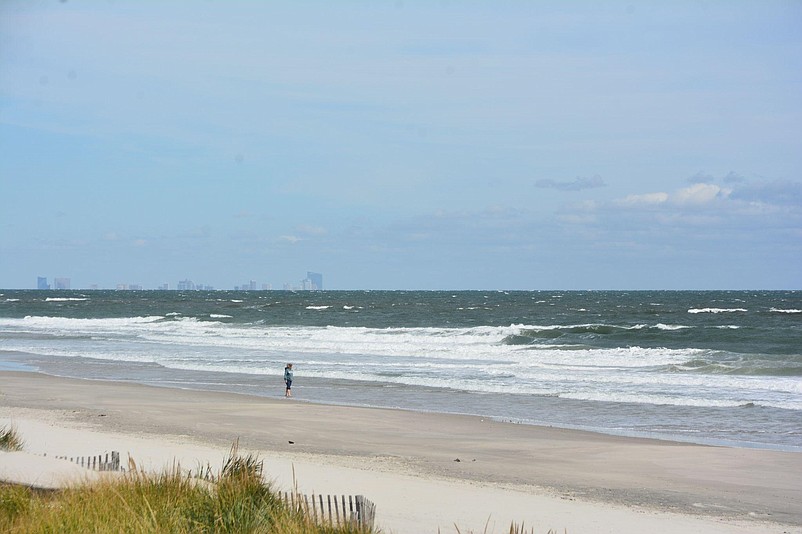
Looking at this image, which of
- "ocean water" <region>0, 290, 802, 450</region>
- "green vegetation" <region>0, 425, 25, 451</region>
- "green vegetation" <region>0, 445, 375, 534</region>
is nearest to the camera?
"green vegetation" <region>0, 445, 375, 534</region>

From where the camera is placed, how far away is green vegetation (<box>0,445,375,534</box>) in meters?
6.25

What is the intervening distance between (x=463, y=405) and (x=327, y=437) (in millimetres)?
5289

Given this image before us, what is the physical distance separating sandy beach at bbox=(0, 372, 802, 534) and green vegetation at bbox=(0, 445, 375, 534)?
4.16 ft

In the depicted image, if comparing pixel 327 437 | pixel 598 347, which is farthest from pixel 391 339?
pixel 327 437

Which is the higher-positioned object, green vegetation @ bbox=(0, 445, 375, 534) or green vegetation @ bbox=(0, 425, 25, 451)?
green vegetation @ bbox=(0, 445, 375, 534)

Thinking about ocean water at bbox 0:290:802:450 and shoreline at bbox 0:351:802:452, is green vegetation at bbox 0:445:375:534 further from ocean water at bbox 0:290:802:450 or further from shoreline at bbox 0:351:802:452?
ocean water at bbox 0:290:802:450

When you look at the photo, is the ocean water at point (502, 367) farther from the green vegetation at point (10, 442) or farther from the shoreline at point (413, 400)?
the green vegetation at point (10, 442)

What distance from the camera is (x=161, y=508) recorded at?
6.77 meters

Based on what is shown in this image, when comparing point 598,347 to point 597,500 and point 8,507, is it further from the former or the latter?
point 8,507

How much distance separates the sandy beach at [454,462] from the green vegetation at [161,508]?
1.27 metres

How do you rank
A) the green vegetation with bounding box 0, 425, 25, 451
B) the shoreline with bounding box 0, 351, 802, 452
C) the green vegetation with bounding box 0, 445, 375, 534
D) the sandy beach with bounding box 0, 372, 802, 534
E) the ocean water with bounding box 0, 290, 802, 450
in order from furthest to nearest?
the ocean water with bounding box 0, 290, 802, 450 → the shoreline with bounding box 0, 351, 802, 452 → the green vegetation with bounding box 0, 425, 25, 451 → the sandy beach with bounding box 0, 372, 802, 534 → the green vegetation with bounding box 0, 445, 375, 534

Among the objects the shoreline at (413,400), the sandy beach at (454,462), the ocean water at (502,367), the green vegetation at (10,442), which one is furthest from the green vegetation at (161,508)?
the ocean water at (502,367)

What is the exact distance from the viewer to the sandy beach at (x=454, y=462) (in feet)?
30.1

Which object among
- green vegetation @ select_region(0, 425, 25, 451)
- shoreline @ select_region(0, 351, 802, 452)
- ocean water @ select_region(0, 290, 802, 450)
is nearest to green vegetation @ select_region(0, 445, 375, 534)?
green vegetation @ select_region(0, 425, 25, 451)
